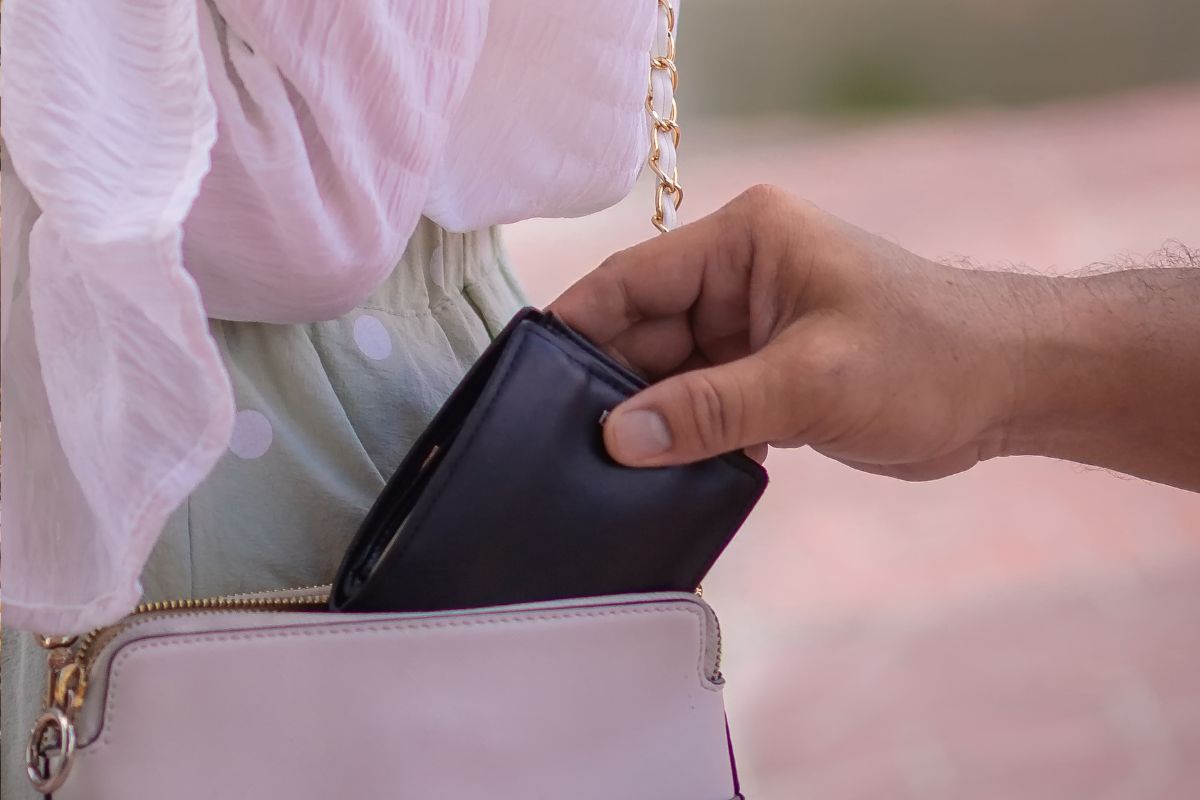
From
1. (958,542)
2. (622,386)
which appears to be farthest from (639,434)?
(958,542)

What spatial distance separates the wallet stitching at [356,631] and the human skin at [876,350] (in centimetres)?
7

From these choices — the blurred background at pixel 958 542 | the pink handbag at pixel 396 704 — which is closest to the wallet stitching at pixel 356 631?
the pink handbag at pixel 396 704

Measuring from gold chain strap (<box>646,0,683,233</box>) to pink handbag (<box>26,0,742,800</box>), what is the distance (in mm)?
243

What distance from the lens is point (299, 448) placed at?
0.44m

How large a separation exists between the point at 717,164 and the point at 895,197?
1.78 ft

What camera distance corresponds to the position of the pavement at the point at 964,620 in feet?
4.83

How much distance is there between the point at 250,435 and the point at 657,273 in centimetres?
25

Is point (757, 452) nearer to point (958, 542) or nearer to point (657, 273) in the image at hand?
point (657, 273)

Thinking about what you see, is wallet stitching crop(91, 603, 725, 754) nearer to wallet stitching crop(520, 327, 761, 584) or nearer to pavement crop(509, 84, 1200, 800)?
wallet stitching crop(520, 327, 761, 584)

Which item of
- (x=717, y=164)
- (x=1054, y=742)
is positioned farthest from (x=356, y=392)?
(x=717, y=164)

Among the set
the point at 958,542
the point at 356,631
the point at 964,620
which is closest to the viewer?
the point at 356,631

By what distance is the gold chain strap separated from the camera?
1.94 ft

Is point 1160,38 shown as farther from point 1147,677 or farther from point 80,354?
point 80,354

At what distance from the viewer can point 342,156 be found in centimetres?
37
